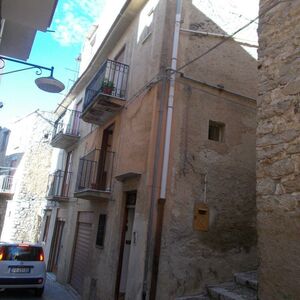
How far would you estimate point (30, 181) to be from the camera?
869 inches

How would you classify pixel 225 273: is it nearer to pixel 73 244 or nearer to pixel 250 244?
pixel 250 244

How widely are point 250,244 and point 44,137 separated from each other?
1809 centimetres

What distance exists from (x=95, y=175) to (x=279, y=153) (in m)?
6.81

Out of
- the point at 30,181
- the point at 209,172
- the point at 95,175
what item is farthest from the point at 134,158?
the point at 30,181

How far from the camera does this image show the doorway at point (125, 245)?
7.93 metres

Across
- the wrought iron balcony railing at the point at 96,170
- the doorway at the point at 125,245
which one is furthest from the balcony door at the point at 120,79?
the doorway at the point at 125,245

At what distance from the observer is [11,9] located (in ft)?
19.8

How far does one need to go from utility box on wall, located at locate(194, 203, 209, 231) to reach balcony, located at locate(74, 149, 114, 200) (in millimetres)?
2897

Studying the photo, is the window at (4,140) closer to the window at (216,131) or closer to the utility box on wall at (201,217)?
the window at (216,131)

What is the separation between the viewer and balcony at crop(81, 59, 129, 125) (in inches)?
368

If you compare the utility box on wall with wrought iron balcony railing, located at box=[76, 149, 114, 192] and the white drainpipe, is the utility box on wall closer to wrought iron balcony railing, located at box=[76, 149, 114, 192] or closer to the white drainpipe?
the white drainpipe

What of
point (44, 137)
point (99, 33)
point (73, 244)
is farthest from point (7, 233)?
point (99, 33)

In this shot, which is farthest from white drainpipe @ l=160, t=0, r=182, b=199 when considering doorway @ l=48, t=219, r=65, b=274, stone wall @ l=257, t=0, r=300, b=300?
doorway @ l=48, t=219, r=65, b=274

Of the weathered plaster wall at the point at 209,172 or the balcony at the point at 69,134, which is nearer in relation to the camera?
the weathered plaster wall at the point at 209,172
